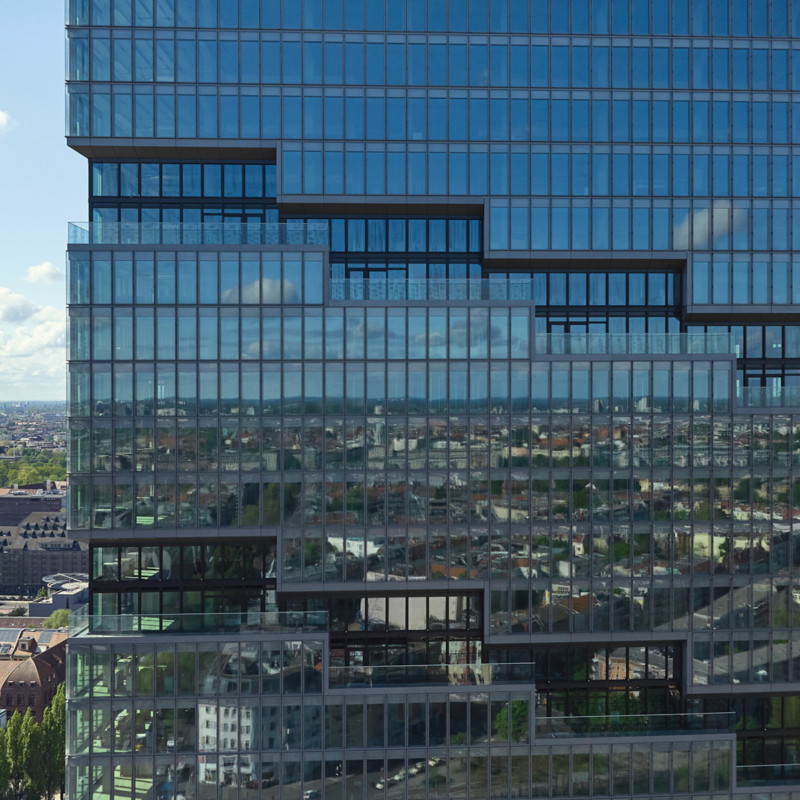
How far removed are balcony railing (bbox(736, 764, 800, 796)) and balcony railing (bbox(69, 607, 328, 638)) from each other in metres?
20.4

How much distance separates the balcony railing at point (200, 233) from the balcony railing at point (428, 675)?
19285mm

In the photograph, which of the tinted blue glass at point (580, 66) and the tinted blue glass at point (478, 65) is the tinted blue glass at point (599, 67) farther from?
the tinted blue glass at point (478, 65)

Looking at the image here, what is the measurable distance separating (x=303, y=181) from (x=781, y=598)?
29.7 meters

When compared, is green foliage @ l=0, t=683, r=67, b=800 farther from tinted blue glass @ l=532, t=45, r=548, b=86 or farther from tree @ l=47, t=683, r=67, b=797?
tinted blue glass @ l=532, t=45, r=548, b=86

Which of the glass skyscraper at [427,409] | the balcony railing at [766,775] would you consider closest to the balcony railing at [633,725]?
the glass skyscraper at [427,409]

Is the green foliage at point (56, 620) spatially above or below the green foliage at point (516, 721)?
below

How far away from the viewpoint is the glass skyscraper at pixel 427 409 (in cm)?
2844

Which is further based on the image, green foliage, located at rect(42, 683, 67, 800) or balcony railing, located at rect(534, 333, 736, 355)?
green foliage, located at rect(42, 683, 67, 800)

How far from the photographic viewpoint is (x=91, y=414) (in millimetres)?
28453

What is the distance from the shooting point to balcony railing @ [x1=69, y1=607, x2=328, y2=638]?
28281mm

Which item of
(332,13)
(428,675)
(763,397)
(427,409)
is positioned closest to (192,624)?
(428,675)

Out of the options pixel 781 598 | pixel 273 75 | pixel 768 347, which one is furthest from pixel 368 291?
pixel 781 598

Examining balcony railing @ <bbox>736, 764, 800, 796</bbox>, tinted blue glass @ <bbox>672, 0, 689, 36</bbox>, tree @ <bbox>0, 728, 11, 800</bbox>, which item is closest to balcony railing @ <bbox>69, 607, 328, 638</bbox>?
balcony railing @ <bbox>736, 764, 800, 796</bbox>

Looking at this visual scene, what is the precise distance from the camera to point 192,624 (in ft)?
93.4
